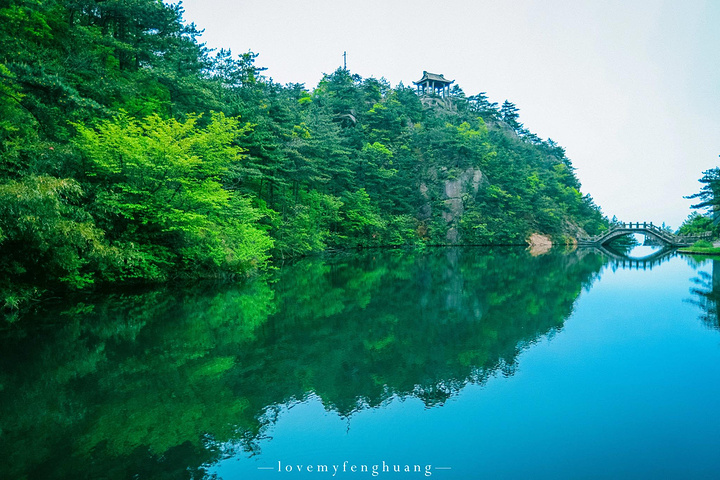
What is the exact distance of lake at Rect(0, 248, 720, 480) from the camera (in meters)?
4.59

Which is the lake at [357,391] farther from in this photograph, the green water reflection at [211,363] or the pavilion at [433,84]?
the pavilion at [433,84]

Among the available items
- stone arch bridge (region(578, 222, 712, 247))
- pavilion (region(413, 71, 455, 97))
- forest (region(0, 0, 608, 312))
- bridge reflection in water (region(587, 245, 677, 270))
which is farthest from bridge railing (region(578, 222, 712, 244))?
pavilion (region(413, 71, 455, 97))

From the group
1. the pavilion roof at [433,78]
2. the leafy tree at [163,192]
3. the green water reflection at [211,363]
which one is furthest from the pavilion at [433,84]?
the green water reflection at [211,363]

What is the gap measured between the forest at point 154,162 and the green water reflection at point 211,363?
200 centimetres

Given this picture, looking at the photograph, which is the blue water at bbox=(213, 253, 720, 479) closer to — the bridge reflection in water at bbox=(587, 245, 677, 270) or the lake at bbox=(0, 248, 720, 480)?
the lake at bbox=(0, 248, 720, 480)

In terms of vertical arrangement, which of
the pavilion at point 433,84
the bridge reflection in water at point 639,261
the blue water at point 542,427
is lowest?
the blue water at point 542,427

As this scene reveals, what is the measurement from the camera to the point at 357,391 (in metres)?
6.43

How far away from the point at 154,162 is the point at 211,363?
973cm

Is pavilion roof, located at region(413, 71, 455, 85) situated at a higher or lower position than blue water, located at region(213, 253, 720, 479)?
higher

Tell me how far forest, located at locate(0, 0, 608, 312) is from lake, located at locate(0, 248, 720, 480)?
2340 millimetres

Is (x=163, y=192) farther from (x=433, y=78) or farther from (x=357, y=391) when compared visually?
(x=433, y=78)

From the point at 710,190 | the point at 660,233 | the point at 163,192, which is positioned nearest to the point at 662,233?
the point at 660,233

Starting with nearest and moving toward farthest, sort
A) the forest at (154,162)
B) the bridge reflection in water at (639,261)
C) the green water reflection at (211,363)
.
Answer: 1. the green water reflection at (211,363)
2. the forest at (154,162)
3. the bridge reflection in water at (639,261)

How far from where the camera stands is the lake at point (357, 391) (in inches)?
181
